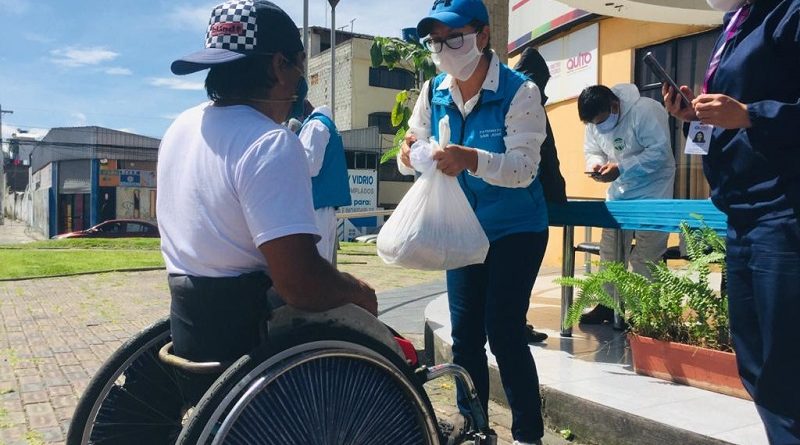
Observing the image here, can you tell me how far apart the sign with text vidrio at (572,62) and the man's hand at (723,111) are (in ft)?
27.8

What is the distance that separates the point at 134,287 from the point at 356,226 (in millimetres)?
22772

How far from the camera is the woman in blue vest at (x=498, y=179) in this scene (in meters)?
2.60

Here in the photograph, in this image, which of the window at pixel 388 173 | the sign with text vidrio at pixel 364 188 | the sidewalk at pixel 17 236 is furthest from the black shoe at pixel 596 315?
the window at pixel 388 173

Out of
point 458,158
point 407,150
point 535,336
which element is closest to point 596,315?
point 535,336

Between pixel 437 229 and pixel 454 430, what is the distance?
2.35 ft

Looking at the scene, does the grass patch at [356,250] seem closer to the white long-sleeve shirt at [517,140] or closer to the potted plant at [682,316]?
the potted plant at [682,316]

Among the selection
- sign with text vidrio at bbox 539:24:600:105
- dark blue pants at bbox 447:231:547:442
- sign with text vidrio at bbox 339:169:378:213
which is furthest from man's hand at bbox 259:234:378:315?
sign with text vidrio at bbox 339:169:378:213

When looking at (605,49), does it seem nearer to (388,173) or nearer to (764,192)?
(764,192)

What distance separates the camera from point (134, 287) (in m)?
9.55

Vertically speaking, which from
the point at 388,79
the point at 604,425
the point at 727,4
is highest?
the point at 388,79

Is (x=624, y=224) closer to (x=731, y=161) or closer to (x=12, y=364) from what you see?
(x=731, y=161)

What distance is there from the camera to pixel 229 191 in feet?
6.08

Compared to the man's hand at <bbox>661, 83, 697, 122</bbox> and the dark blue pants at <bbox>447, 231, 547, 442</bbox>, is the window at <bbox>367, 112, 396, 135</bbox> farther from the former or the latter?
the man's hand at <bbox>661, 83, 697, 122</bbox>

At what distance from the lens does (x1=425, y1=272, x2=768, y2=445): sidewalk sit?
9.37 ft
